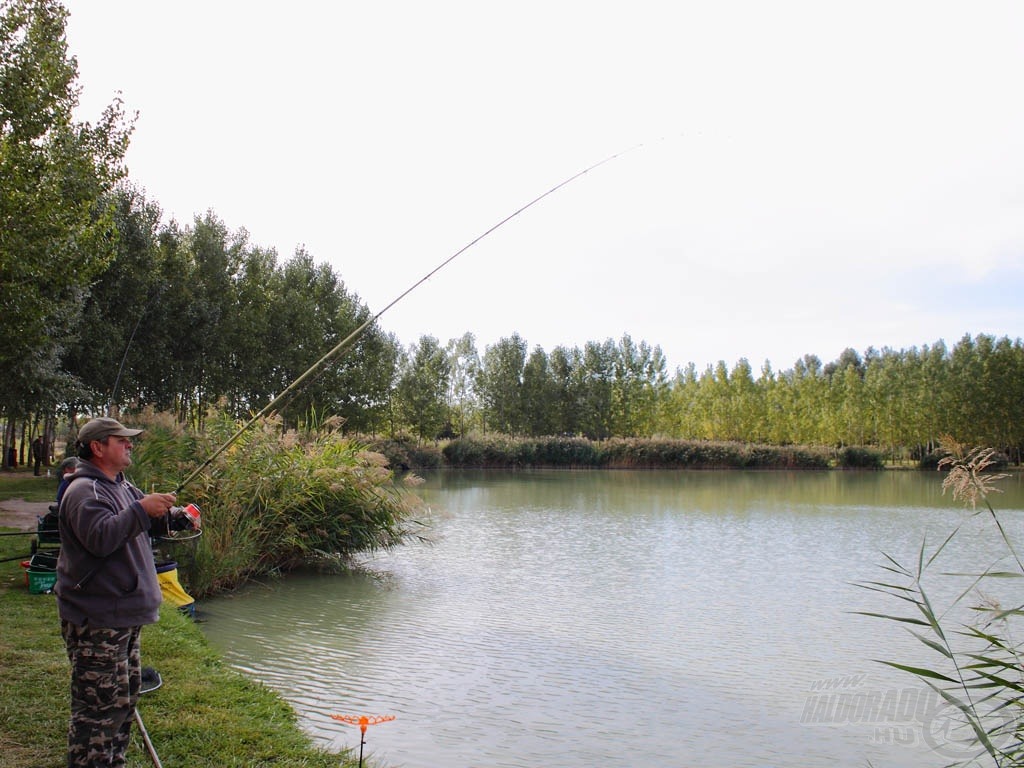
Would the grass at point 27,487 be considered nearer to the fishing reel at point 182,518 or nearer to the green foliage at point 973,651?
the fishing reel at point 182,518

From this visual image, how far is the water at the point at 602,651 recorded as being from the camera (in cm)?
585

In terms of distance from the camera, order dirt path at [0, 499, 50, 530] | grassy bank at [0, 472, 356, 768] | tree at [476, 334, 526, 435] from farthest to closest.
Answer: tree at [476, 334, 526, 435]
dirt path at [0, 499, 50, 530]
grassy bank at [0, 472, 356, 768]

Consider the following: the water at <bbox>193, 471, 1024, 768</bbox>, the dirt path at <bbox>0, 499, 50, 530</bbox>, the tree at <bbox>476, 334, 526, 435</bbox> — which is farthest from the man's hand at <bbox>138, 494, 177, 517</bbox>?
the tree at <bbox>476, 334, 526, 435</bbox>

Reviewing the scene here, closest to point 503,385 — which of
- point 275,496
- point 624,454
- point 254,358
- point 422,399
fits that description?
point 422,399

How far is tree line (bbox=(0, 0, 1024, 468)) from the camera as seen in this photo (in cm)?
1132

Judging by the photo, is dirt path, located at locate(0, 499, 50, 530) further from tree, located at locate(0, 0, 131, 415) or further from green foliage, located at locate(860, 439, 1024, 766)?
green foliage, located at locate(860, 439, 1024, 766)

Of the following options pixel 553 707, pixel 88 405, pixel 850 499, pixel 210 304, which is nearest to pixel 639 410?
pixel 850 499

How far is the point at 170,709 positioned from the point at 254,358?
1140 inches

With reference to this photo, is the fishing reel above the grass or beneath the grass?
above

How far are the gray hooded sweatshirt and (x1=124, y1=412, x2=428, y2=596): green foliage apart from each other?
260 inches

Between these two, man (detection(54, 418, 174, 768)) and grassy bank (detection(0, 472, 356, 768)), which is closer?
man (detection(54, 418, 174, 768))

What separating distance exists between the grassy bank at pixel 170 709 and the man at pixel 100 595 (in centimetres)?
66

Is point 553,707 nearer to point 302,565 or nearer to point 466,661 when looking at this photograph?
point 466,661

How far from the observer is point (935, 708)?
22.5 feet
